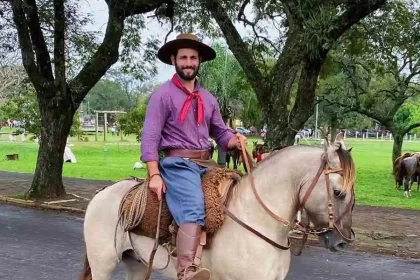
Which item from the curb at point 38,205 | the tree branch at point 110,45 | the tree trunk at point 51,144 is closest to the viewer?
the curb at point 38,205

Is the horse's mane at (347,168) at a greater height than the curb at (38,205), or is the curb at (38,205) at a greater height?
the horse's mane at (347,168)

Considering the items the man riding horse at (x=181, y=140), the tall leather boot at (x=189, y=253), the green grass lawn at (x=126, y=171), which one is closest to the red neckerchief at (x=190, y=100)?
the man riding horse at (x=181, y=140)

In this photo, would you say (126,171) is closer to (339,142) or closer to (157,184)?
(157,184)

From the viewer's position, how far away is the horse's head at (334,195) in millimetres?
3447

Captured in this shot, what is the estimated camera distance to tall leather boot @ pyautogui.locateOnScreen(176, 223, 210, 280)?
12.0 ft

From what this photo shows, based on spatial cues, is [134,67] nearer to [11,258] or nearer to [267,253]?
[11,258]

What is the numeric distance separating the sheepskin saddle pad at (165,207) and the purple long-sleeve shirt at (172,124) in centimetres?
29

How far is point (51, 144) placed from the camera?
43.1ft

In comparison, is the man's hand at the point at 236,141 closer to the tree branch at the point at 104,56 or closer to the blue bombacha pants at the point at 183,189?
the blue bombacha pants at the point at 183,189

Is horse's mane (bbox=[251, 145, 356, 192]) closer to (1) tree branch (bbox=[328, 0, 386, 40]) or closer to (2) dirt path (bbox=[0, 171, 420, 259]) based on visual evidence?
(2) dirt path (bbox=[0, 171, 420, 259])

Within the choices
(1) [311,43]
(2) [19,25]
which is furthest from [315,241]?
(2) [19,25]

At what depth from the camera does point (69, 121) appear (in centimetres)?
1327

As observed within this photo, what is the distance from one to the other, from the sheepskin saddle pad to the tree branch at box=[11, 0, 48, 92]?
9.25 meters

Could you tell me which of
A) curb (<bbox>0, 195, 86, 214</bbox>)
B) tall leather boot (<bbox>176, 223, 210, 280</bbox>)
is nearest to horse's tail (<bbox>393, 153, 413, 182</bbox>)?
curb (<bbox>0, 195, 86, 214</bbox>)
